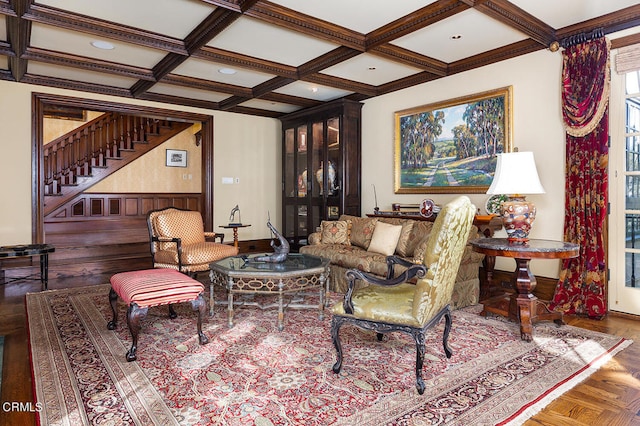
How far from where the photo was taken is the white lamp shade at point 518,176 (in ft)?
10.1

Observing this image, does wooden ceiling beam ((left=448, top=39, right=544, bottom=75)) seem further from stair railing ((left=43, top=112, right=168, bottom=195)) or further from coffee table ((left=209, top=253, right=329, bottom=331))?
stair railing ((left=43, top=112, right=168, bottom=195))

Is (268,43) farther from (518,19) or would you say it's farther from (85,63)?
(518,19)

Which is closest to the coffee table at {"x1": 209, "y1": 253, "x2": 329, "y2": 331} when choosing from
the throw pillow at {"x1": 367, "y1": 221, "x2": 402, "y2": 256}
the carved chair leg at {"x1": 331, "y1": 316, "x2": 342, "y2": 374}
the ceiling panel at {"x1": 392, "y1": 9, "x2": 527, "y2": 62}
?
the carved chair leg at {"x1": 331, "y1": 316, "x2": 342, "y2": 374}

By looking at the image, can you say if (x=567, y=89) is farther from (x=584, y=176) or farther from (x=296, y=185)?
(x=296, y=185)

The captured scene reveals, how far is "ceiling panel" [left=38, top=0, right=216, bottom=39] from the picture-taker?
330cm

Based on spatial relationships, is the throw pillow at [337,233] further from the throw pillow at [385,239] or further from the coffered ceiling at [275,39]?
the coffered ceiling at [275,39]

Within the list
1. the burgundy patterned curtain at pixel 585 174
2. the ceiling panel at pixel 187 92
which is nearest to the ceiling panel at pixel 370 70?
the burgundy patterned curtain at pixel 585 174

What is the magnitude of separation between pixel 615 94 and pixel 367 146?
3.17 m

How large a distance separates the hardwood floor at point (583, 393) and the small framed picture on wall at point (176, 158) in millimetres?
6102

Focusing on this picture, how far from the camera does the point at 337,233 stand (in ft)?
16.7

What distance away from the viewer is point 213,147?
6.84 meters

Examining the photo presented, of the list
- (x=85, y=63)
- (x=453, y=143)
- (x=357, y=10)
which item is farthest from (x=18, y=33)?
(x=453, y=143)

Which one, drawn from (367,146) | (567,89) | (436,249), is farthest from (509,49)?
(436,249)

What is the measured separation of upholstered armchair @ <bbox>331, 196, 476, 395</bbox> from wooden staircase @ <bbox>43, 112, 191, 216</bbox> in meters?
7.01
